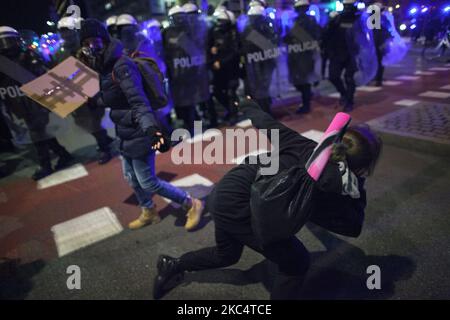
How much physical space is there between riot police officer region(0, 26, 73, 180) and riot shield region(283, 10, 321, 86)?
177 inches

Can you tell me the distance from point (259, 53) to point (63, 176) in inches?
159

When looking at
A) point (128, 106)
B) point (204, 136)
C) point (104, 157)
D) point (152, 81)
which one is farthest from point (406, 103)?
point (104, 157)

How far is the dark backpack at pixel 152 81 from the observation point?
2.63 metres

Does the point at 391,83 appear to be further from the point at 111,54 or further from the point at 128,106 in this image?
the point at 111,54

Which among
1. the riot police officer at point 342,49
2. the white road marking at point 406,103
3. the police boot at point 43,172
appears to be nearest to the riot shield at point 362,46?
the riot police officer at point 342,49

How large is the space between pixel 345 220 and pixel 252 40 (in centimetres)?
483

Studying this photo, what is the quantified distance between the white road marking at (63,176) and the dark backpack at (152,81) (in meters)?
2.60

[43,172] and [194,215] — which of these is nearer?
[194,215]

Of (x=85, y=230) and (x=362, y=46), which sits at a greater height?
(x=362, y=46)

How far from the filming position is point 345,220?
1.70 metres

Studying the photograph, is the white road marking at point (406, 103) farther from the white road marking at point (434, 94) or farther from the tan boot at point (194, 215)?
the tan boot at point (194, 215)

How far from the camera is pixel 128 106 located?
2729 millimetres

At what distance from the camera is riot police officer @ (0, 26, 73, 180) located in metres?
4.20

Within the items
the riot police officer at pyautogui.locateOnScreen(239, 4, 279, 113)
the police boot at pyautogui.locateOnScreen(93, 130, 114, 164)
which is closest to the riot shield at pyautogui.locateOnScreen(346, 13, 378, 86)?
the riot police officer at pyautogui.locateOnScreen(239, 4, 279, 113)
